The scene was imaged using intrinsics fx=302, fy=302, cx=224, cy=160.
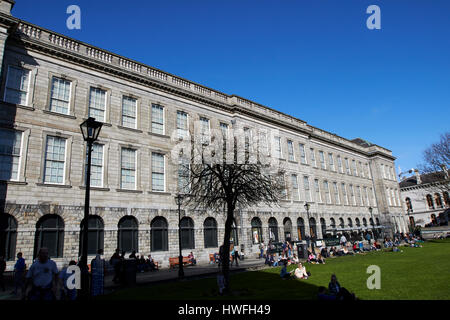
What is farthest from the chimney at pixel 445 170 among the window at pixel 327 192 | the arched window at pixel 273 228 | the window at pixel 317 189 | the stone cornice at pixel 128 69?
the arched window at pixel 273 228

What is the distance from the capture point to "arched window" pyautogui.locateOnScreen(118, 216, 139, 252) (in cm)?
2125

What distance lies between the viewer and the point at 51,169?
19.4 meters

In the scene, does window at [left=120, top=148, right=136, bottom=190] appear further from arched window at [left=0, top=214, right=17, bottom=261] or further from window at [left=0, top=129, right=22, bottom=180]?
arched window at [left=0, top=214, right=17, bottom=261]

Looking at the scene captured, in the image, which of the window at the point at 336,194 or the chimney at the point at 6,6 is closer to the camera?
the chimney at the point at 6,6

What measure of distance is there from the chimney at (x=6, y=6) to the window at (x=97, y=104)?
663 centimetres

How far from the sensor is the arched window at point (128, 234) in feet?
69.7

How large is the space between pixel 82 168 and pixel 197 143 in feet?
27.2

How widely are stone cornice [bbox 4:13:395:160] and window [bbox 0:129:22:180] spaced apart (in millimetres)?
6107

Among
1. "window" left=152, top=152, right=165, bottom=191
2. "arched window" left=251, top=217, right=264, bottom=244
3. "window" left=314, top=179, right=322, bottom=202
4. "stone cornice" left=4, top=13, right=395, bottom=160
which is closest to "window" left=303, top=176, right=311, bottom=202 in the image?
"window" left=314, top=179, right=322, bottom=202

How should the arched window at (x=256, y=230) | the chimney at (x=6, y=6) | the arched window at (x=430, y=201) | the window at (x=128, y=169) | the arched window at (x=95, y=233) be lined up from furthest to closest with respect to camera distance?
1. the arched window at (x=430, y=201)
2. the arched window at (x=256, y=230)
3. the window at (x=128, y=169)
4. the arched window at (x=95, y=233)
5. the chimney at (x=6, y=6)

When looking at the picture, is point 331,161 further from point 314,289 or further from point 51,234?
point 51,234

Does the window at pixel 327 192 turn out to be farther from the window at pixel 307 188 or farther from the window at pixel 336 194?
the window at pixel 307 188

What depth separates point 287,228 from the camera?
34.2m

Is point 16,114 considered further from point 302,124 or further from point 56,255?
point 302,124
